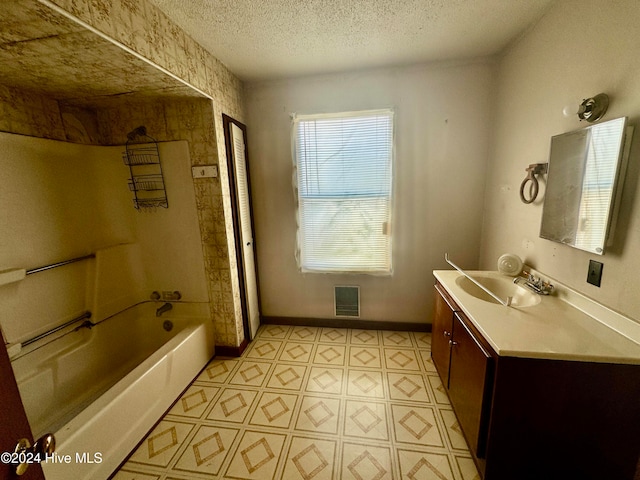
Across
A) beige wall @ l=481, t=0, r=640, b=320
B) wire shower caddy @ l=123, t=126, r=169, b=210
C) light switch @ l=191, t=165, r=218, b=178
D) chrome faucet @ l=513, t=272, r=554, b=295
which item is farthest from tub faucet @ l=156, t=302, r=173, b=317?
beige wall @ l=481, t=0, r=640, b=320

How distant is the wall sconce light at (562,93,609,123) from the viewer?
1.10 meters

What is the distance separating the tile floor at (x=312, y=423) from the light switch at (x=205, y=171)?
1.56 m

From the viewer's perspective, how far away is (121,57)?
122cm

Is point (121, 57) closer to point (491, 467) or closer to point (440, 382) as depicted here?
point (491, 467)

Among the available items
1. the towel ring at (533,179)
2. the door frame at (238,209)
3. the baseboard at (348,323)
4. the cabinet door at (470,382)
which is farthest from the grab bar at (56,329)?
the towel ring at (533,179)

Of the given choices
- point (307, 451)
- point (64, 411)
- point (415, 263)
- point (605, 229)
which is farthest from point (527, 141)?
point (64, 411)

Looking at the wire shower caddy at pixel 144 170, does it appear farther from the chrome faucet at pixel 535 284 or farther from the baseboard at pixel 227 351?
the chrome faucet at pixel 535 284

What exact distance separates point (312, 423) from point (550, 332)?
1.36 meters

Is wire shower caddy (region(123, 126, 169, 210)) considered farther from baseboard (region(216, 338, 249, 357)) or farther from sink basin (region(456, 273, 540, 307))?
sink basin (region(456, 273, 540, 307))

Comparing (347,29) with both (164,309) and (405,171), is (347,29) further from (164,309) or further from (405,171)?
(164,309)

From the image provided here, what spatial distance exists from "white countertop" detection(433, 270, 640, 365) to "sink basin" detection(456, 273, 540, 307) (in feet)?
0.49

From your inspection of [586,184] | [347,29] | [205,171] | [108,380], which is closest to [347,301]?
[205,171]

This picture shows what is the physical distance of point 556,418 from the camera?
99cm

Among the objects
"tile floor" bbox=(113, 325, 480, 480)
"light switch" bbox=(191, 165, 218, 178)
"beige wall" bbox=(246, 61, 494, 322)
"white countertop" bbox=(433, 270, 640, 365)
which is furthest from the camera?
"beige wall" bbox=(246, 61, 494, 322)
